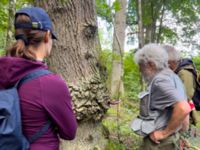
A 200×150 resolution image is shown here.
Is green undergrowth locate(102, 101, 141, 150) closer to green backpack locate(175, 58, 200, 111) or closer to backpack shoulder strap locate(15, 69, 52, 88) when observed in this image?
green backpack locate(175, 58, 200, 111)

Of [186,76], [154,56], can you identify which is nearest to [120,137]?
[186,76]

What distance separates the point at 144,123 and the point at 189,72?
152cm

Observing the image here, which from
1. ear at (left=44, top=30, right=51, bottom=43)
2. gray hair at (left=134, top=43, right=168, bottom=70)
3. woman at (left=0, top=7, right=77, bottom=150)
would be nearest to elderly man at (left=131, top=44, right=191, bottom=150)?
gray hair at (left=134, top=43, right=168, bottom=70)

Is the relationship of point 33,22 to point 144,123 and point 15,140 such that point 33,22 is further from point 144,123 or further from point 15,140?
point 144,123

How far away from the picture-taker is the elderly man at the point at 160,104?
2826mm

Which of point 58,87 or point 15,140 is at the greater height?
point 58,87

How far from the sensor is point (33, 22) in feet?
6.20

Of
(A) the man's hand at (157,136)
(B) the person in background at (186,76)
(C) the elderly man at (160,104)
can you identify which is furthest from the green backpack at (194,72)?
(A) the man's hand at (157,136)

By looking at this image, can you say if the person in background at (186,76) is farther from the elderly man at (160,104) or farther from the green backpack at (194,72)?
the elderly man at (160,104)

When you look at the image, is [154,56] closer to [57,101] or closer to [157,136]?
[157,136]

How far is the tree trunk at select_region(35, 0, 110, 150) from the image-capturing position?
3541 mm

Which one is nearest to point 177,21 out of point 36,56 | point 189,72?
point 189,72

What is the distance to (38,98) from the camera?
1.79 meters

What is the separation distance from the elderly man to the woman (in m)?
1.21
